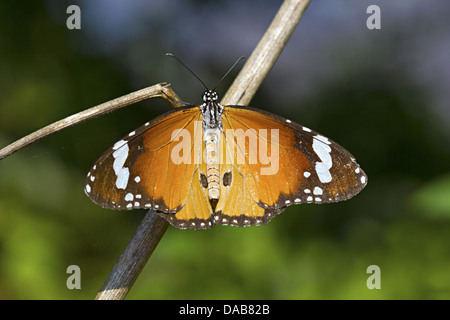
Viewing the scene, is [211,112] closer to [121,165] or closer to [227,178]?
[227,178]

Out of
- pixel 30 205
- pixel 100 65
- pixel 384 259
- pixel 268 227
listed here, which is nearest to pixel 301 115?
pixel 268 227

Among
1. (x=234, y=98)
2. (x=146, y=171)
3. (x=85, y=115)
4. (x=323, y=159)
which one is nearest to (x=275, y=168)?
(x=323, y=159)

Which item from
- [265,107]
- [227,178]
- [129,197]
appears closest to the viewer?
[129,197]

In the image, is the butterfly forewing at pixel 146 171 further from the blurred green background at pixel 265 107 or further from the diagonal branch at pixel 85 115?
the blurred green background at pixel 265 107

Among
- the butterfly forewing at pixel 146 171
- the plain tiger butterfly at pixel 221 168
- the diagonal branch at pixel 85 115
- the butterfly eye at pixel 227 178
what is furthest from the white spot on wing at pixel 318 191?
the diagonal branch at pixel 85 115

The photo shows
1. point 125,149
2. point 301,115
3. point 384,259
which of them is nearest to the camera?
point 125,149

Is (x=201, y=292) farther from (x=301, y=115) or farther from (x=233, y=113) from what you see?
(x=301, y=115)
